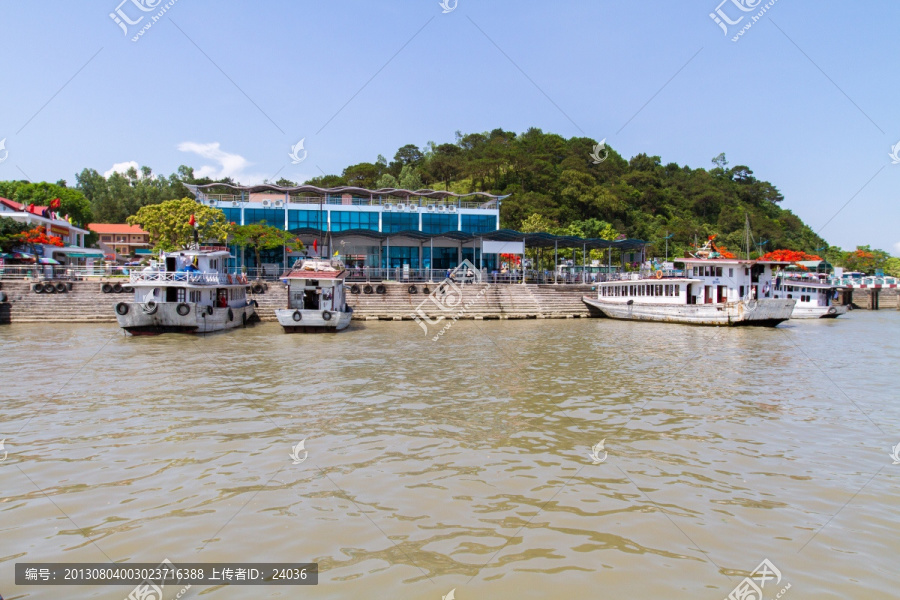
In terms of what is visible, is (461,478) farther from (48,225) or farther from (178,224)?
(48,225)

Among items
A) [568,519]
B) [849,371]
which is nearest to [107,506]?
[568,519]

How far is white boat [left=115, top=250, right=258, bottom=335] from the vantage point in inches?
976

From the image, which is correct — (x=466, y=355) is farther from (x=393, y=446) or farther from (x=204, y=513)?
(x=204, y=513)

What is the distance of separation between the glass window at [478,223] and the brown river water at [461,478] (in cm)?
3958

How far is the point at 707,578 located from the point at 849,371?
15.7 m

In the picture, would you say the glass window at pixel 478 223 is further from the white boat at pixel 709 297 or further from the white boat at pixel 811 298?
the white boat at pixel 811 298

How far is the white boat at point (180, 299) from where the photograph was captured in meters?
24.8

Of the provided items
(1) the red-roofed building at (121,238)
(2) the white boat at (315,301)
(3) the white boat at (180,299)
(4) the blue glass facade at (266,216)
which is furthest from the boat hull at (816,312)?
(1) the red-roofed building at (121,238)

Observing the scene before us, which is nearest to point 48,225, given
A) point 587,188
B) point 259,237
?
point 259,237

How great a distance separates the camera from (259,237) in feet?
147

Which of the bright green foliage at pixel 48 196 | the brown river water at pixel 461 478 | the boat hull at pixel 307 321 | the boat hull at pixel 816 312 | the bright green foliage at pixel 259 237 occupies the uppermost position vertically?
the bright green foliage at pixel 48 196

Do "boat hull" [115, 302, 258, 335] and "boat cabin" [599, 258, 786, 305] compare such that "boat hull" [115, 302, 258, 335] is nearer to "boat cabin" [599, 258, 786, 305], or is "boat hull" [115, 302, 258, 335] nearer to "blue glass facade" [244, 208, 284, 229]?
"blue glass facade" [244, 208, 284, 229]

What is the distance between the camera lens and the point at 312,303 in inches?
1144

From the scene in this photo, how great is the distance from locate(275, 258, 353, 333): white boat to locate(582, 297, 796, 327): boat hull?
2054 centimetres
